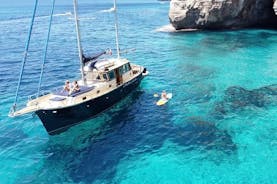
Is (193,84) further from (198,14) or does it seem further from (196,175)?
(198,14)

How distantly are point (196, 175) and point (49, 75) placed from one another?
28.2 meters

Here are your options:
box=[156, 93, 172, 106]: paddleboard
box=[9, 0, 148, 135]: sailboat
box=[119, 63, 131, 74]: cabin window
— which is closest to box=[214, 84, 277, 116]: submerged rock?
box=[156, 93, 172, 106]: paddleboard

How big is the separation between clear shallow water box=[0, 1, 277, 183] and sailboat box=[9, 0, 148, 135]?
106 centimetres

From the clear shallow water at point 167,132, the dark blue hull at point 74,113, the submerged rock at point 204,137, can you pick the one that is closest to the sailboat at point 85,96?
the dark blue hull at point 74,113

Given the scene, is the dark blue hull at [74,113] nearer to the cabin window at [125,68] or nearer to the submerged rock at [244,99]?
the cabin window at [125,68]

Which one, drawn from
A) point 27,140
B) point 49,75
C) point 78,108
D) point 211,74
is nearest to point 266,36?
point 211,74

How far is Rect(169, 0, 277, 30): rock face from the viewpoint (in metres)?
64.5

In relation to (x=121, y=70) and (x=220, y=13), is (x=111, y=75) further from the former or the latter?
(x=220, y=13)

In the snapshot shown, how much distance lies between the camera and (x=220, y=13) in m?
65.2

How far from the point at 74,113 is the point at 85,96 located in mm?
1853

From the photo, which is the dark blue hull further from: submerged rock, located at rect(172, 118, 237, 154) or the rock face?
the rock face

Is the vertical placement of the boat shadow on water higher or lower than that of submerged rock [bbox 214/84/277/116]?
lower

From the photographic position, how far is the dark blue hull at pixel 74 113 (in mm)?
26188

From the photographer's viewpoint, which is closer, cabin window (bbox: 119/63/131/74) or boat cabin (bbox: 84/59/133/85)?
boat cabin (bbox: 84/59/133/85)
